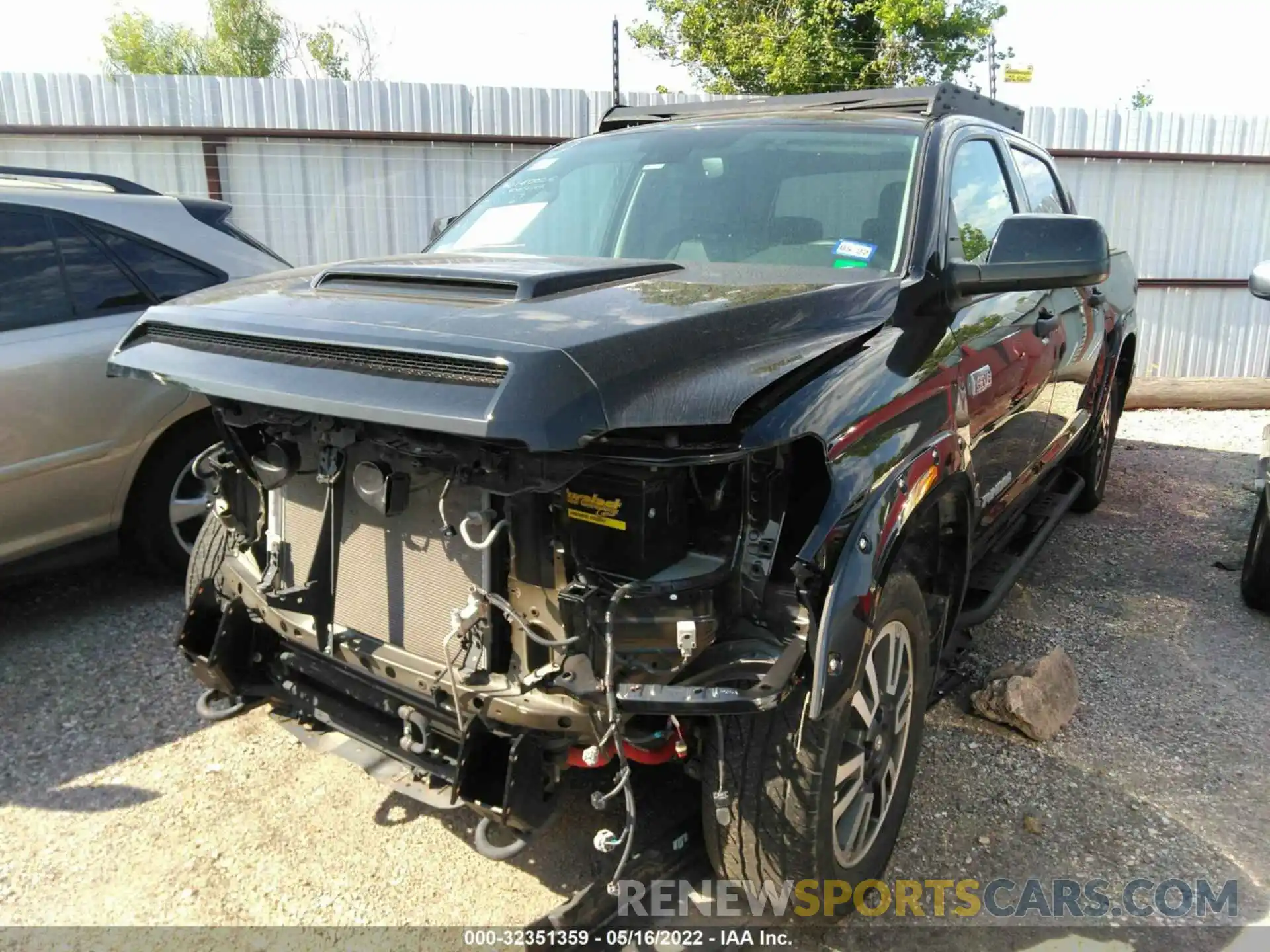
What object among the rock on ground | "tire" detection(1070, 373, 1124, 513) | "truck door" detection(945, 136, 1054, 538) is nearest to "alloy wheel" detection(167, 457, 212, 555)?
"truck door" detection(945, 136, 1054, 538)

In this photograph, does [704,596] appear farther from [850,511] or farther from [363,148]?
[363,148]

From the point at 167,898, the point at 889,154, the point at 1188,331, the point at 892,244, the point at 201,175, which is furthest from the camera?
the point at 1188,331

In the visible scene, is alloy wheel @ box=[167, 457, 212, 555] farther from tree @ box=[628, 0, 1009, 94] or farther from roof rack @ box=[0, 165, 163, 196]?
tree @ box=[628, 0, 1009, 94]

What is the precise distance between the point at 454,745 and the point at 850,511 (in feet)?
3.52

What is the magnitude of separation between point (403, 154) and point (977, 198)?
617 cm

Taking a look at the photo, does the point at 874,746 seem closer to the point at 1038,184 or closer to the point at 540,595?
the point at 540,595

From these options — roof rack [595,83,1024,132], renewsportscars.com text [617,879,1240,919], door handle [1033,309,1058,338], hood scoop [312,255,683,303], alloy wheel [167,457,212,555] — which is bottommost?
renewsportscars.com text [617,879,1240,919]

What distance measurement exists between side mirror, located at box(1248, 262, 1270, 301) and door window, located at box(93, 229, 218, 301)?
480 centimetres

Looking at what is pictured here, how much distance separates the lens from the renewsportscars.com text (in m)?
2.30

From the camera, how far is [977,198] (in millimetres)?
3264

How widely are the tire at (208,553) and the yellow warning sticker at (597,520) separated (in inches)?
52.6

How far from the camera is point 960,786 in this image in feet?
9.91

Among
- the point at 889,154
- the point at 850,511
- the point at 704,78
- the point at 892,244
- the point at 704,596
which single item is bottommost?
the point at 704,596

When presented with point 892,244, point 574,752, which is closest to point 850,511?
point 574,752
